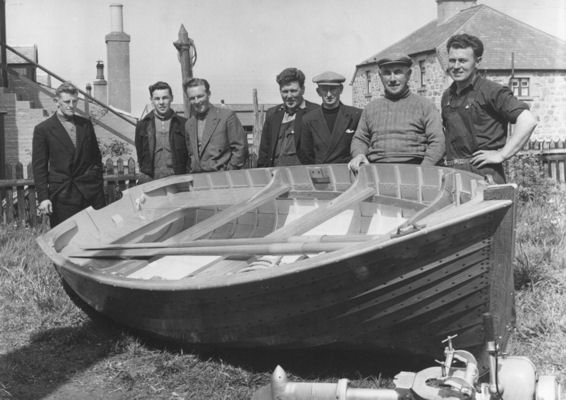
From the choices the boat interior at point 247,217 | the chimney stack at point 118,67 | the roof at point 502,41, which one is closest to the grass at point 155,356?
the boat interior at point 247,217

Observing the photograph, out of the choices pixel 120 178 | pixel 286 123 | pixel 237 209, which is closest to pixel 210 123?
pixel 286 123

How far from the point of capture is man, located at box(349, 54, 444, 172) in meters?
5.54

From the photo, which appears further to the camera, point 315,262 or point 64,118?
point 64,118

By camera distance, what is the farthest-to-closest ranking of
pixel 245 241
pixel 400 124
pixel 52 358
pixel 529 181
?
1. pixel 529 181
2. pixel 400 124
3. pixel 52 358
4. pixel 245 241

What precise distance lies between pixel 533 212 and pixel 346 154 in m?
3.13

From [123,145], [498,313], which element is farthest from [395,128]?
[123,145]

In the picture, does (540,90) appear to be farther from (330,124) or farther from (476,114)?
(476,114)

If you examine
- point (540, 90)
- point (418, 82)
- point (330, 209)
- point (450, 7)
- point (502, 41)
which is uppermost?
point (450, 7)

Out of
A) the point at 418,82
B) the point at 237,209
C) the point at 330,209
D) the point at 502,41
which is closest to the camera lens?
the point at 330,209

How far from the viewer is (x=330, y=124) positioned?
6441 millimetres

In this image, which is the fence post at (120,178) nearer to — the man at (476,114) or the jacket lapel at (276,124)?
the jacket lapel at (276,124)

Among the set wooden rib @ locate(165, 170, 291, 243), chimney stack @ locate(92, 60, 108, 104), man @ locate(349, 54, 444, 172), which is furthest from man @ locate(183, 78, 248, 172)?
chimney stack @ locate(92, 60, 108, 104)

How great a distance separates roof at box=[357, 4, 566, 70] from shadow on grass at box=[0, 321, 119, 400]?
3027 centimetres

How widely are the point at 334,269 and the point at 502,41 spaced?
3372cm
